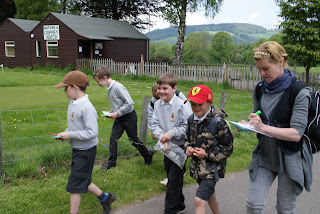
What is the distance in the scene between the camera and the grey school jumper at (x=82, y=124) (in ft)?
11.3

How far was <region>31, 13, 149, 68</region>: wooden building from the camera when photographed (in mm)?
27266

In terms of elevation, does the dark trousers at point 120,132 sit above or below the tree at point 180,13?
below

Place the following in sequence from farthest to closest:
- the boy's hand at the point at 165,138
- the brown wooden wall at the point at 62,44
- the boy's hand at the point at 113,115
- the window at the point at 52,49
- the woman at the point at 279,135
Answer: the window at the point at 52,49
the brown wooden wall at the point at 62,44
the boy's hand at the point at 113,115
the boy's hand at the point at 165,138
the woman at the point at 279,135

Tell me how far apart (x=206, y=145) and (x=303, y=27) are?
15448 millimetres

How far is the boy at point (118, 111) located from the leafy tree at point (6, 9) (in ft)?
153

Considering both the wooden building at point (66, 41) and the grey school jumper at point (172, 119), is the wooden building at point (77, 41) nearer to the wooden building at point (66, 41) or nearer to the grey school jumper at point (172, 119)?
the wooden building at point (66, 41)

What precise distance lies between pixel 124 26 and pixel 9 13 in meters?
22.5

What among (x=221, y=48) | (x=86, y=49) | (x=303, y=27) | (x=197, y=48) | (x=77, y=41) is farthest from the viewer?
(x=197, y=48)

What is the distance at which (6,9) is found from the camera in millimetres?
45594

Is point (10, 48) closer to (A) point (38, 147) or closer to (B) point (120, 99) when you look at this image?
(A) point (38, 147)

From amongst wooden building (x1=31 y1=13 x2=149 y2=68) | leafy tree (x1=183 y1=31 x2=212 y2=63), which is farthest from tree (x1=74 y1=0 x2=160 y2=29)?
leafy tree (x1=183 y1=31 x2=212 y2=63)

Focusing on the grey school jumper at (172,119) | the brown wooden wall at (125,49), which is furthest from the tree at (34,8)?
the grey school jumper at (172,119)

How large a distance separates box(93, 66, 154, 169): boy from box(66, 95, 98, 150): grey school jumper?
156cm

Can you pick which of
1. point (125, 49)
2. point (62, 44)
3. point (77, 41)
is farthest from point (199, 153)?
point (125, 49)
